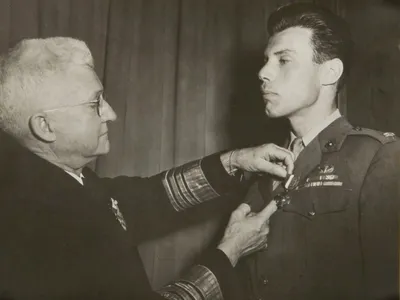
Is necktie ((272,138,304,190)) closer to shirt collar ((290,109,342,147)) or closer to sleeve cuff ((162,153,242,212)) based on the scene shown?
shirt collar ((290,109,342,147))

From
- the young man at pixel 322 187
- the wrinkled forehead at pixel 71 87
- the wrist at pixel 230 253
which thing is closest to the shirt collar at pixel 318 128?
the young man at pixel 322 187

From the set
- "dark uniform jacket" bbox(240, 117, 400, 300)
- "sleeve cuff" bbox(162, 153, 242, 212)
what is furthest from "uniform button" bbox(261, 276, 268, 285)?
"sleeve cuff" bbox(162, 153, 242, 212)

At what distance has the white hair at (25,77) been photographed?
0.86m

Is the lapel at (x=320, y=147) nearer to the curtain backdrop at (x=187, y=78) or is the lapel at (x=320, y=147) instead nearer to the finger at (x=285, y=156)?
the finger at (x=285, y=156)

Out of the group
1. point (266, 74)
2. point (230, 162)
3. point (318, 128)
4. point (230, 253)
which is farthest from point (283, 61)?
point (230, 253)

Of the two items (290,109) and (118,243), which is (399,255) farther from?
(118,243)

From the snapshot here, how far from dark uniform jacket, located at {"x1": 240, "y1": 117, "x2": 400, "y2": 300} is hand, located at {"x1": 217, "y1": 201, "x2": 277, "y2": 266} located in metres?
0.03

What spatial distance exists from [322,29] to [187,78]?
19.3 inches

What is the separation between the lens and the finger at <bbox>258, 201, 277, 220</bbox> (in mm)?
942

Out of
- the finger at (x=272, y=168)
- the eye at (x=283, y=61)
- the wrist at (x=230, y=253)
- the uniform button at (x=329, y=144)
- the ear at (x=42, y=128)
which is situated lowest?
the wrist at (x=230, y=253)

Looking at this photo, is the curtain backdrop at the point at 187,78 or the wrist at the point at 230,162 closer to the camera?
the wrist at the point at 230,162

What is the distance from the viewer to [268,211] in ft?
3.10

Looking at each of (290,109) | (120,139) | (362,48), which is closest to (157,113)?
(120,139)

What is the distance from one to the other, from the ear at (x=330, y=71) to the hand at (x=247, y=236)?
0.27 metres
